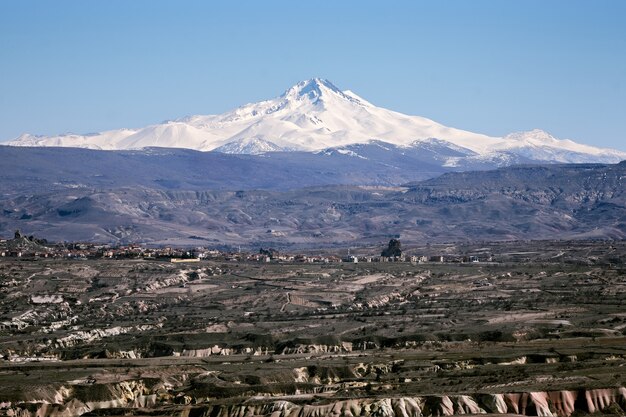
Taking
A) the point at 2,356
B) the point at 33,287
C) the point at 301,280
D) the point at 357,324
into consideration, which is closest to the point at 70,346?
the point at 2,356

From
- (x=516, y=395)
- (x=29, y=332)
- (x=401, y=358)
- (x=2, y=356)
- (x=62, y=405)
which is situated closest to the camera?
(x=516, y=395)

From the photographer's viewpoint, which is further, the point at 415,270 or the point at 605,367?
the point at 415,270

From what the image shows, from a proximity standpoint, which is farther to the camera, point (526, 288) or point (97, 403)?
point (526, 288)

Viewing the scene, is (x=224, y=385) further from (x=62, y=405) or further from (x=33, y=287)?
(x=33, y=287)

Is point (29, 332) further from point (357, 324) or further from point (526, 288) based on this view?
point (526, 288)

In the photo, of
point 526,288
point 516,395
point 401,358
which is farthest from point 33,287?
point 516,395

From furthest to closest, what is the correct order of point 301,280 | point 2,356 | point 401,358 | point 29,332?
point 301,280 < point 29,332 < point 2,356 < point 401,358
